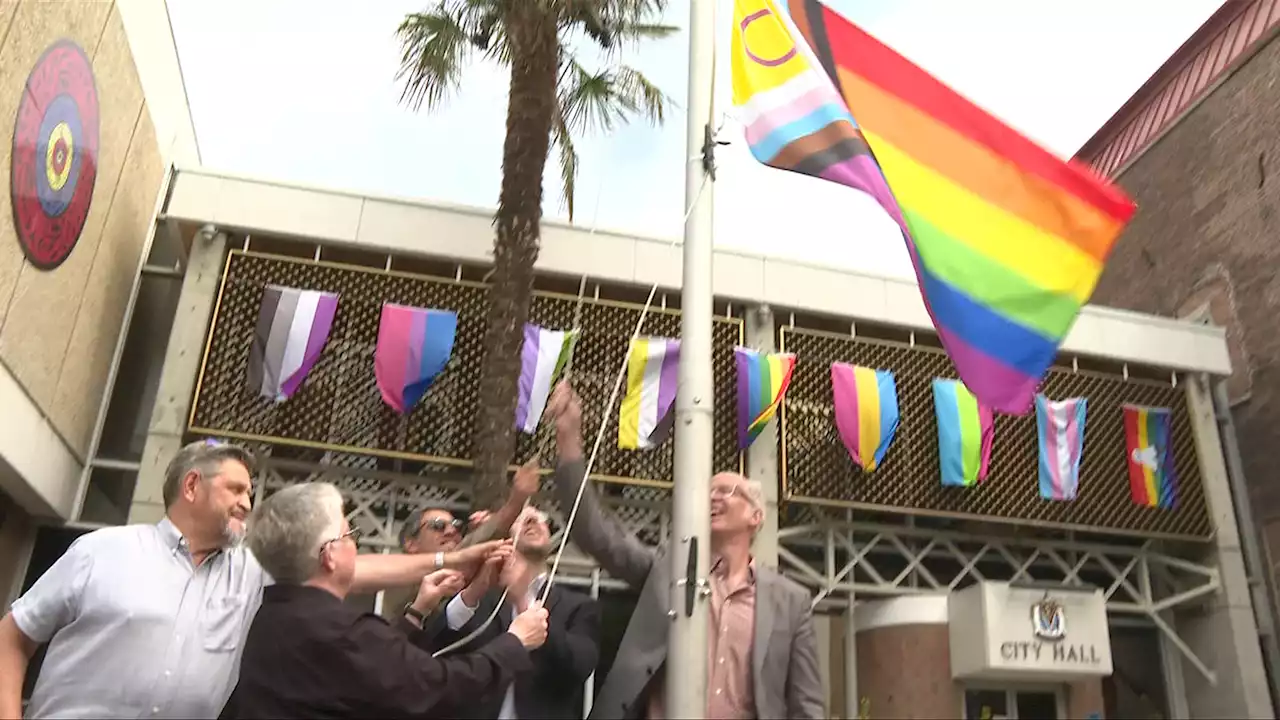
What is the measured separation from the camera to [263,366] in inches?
390

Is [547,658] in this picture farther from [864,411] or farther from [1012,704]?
[1012,704]

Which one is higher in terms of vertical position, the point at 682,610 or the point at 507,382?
the point at 507,382

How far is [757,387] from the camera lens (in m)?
10.5

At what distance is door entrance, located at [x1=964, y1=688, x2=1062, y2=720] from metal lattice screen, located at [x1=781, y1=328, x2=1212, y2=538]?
191 cm

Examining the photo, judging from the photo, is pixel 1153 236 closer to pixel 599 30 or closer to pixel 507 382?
pixel 599 30

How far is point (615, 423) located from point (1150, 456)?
21.9ft

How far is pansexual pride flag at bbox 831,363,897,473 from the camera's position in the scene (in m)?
10.7

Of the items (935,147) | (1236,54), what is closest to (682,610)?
(935,147)

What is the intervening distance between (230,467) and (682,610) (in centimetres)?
160

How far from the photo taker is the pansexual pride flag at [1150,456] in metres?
Answer: 11.7

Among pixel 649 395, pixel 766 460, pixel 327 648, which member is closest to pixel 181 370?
pixel 649 395

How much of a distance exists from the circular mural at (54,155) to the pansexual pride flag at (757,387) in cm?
658

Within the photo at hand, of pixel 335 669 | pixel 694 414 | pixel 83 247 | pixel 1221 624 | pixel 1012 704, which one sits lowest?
pixel 335 669


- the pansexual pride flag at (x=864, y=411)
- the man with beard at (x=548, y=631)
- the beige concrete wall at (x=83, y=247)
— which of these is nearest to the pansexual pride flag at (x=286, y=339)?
the beige concrete wall at (x=83, y=247)
